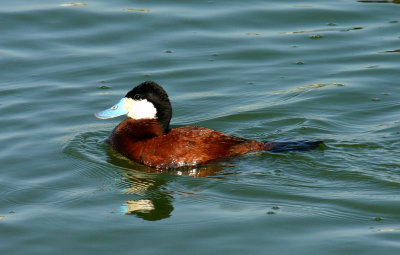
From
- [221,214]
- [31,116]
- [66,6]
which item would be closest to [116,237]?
[221,214]

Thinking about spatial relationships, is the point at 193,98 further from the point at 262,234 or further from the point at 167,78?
the point at 262,234

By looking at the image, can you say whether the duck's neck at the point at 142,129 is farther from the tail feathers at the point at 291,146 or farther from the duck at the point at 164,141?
the tail feathers at the point at 291,146

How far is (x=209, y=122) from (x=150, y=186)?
1909 mm

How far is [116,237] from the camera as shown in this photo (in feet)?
20.4

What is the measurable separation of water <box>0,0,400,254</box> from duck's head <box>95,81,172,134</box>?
Answer: 0.56m

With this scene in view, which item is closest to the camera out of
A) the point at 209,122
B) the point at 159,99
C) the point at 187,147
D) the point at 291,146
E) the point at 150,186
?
the point at 150,186

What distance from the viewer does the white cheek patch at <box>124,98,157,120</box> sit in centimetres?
824

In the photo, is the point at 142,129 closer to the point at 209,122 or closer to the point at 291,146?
the point at 209,122

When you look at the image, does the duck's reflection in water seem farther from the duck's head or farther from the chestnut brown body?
the duck's head

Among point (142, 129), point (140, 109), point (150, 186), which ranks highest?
point (140, 109)

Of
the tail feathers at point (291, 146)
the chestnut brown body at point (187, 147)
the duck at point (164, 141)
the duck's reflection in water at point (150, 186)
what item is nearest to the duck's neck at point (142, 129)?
the duck at point (164, 141)

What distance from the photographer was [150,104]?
8.23m

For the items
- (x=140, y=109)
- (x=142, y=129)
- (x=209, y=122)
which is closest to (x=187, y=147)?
(x=142, y=129)

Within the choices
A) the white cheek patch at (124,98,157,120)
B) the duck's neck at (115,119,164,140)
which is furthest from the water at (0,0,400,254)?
the white cheek patch at (124,98,157,120)
